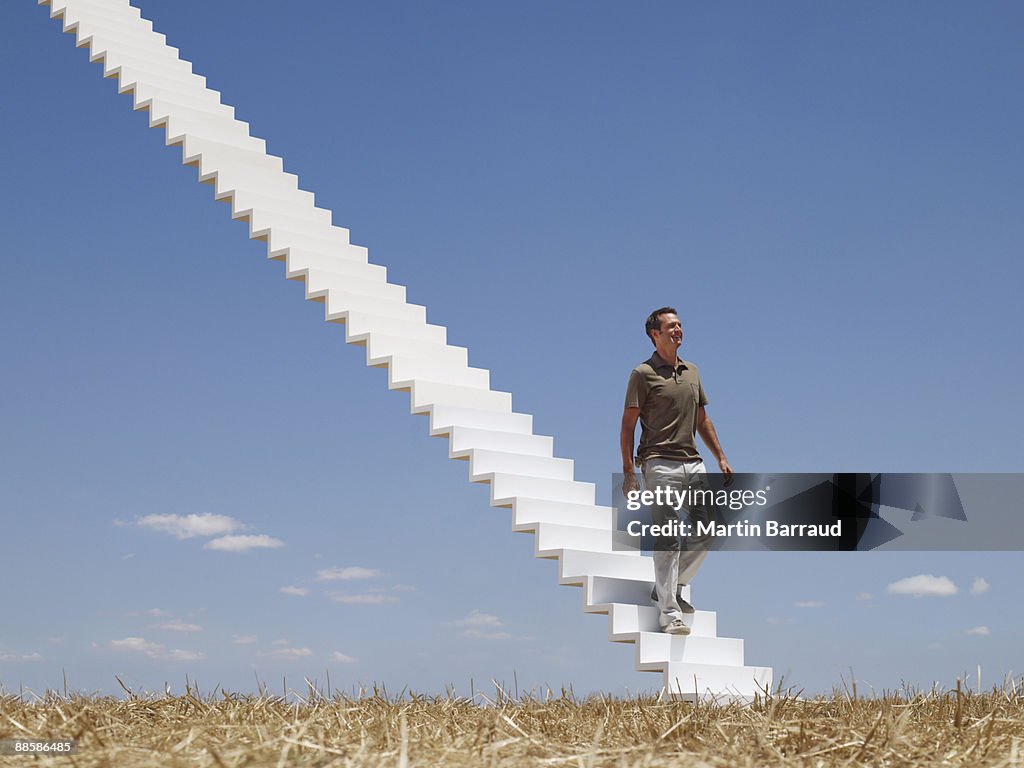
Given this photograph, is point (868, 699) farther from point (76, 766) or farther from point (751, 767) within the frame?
point (76, 766)

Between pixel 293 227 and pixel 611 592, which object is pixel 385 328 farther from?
pixel 611 592

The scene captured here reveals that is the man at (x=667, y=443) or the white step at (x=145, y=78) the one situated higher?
the white step at (x=145, y=78)

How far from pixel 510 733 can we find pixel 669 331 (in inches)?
118

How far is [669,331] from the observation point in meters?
5.38

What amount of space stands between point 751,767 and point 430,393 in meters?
4.33

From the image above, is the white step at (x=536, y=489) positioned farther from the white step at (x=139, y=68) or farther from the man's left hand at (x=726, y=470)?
the white step at (x=139, y=68)

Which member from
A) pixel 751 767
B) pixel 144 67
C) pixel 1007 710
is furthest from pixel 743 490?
pixel 144 67

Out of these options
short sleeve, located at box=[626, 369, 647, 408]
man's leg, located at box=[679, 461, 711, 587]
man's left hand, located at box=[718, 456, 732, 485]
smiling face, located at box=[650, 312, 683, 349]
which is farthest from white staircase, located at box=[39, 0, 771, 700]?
smiling face, located at box=[650, 312, 683, 349]

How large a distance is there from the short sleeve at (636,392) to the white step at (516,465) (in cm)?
96

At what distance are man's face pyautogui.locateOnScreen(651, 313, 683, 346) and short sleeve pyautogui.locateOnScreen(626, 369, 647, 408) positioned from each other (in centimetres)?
25

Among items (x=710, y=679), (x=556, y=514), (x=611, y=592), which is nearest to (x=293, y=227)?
(x=556, y=514)

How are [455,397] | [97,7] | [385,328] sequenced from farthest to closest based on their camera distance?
[97,7]
[385,328]
[455,397]

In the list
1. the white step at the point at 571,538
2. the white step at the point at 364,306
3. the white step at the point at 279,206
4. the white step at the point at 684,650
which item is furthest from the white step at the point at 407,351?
the white step at the point at 684,650

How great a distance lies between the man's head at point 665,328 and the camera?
5.38m
